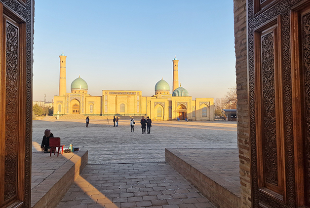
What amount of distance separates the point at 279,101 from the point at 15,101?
2167 millimetres

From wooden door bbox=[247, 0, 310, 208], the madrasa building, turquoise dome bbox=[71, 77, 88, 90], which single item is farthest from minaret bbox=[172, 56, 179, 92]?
wooden door bbox=[247, 0, 310, 208]

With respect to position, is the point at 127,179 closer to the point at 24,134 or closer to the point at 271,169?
the point at 24,134

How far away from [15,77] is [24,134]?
1.65 feet

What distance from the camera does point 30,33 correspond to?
6.97 feet

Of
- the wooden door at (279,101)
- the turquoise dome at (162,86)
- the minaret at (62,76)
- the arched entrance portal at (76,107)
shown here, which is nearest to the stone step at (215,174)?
the wooden door at (279,101)

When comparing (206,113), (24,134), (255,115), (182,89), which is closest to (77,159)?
(24,134)

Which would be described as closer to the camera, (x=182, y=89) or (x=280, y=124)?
(x=280, y=124)

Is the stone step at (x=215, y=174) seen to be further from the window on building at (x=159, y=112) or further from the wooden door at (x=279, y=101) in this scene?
the window on building at (x=159, y=112)

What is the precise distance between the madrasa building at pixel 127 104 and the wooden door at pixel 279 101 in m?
34.7

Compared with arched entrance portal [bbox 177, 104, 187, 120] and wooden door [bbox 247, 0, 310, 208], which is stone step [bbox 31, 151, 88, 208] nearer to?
wooden door [bbox 247, 0, 310, 208]

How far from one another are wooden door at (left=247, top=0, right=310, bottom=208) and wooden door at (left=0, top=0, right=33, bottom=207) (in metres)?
2.09

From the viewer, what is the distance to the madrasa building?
123 ft

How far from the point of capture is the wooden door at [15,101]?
1.72m

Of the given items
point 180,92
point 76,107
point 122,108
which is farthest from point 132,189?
point 76,107
